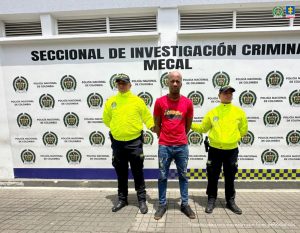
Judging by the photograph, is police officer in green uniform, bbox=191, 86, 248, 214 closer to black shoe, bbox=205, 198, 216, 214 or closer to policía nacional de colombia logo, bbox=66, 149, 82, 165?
black shoe, bbox=205, 198, 216, 214

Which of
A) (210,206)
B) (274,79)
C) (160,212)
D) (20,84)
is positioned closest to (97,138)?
(20,84)

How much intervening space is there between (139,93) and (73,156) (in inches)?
70.0

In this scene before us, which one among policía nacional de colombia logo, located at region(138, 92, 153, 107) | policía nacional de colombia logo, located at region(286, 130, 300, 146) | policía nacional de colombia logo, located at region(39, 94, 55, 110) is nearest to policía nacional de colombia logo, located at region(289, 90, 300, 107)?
policía nacional de colombia logo, located at region(286, 130, 300, 146)

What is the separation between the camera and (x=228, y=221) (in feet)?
11.3

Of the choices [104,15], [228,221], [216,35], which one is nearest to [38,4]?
[104,15]

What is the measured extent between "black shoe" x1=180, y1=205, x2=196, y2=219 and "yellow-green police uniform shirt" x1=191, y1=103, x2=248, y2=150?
→ 3.23 feet

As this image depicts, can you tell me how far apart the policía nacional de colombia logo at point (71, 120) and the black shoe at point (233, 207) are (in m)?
2.98

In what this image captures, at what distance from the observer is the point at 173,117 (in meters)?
3.46

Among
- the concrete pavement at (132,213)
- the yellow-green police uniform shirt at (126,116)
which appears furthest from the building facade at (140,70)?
the yellow-green police uniform shirt at (126,116)

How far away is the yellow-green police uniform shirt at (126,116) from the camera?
3.62 metres

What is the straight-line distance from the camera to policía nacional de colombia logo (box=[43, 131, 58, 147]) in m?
4.77

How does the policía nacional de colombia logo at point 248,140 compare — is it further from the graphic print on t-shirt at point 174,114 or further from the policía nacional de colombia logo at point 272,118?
the graphic print on t-shirt at point 174,114

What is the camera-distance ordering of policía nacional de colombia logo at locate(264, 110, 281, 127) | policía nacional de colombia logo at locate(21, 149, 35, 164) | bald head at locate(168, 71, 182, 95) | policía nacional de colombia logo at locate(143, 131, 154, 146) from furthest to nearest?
policía nacional de colombia logo at locate(21, 149, 35, 164), policía nacional de colombia logo at locate(143, 131, 154, 146), policía nacional de colombia logo at locate(264, 110, 281, 127), bald head at locate(168, 71, 182, 95)

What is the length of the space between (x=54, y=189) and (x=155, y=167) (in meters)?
2.00
